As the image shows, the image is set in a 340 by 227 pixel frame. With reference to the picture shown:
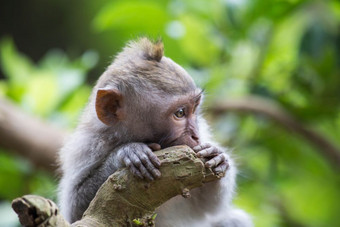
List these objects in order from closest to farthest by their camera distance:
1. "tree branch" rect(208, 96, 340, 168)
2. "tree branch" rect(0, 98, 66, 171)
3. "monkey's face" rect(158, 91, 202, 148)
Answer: "monkey's face" rect(158, 91, 202, 148) → "tree branch" rect(0, 98, 66, 171) → "tree branch" rect(208, 96, 340, 168)

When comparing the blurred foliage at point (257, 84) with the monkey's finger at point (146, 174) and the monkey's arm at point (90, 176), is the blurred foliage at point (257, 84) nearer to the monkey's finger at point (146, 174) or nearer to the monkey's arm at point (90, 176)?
the monkey's arm at point (90, 176)

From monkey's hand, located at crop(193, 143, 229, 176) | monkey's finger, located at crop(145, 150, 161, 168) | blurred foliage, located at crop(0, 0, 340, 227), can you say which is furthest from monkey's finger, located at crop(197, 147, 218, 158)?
blurred foliage, located at crop(0, 0, 340, 227)

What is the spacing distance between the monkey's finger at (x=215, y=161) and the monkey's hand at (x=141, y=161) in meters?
0.17

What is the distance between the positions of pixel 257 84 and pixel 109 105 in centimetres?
210

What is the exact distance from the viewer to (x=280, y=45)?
14.7 feet

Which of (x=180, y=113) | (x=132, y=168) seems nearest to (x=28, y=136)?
(x=180, y=113)

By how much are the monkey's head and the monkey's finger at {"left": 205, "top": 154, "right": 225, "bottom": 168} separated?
305mm

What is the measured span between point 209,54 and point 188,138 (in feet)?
7.70

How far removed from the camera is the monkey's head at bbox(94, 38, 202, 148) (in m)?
2.31

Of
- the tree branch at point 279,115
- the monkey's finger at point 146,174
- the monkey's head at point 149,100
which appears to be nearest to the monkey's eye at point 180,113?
the monkey's head at point 149,100

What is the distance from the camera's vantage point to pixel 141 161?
182cm

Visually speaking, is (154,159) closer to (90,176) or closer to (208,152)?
(208,152)

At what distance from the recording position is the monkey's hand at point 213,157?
1.85 metres

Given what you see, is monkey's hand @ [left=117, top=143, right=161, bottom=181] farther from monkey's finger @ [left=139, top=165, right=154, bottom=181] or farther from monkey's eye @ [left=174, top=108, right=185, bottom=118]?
monkey's eye @ [left=174, top=108, right=185, bottom=118]
